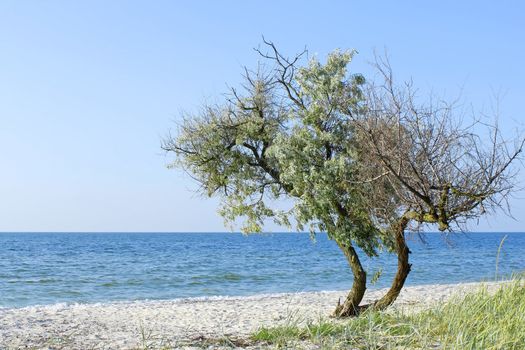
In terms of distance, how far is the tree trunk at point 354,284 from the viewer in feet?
56.8

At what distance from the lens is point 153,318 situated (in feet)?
65.8

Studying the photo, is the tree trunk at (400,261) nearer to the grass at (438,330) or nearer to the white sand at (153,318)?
the white sand at (153,318)

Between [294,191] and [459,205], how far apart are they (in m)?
4.60

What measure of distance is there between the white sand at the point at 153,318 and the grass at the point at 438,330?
340 centimetres

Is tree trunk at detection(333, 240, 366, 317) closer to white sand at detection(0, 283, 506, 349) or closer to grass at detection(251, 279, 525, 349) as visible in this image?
white sand at detection(0, 283, 506, 349)

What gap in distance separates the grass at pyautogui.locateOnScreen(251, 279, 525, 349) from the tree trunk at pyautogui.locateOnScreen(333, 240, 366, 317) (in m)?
7.00

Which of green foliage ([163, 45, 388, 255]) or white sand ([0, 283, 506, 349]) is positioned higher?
green foliage ([163, 45, 388, 255])

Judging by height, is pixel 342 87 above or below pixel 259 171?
above

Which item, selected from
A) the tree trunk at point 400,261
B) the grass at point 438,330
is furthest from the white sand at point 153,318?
the grass at point 438,330

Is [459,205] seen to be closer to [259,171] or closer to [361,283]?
[361,283]

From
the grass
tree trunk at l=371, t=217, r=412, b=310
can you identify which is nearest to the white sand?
tree trunk at l=371, t=217, r=412, b=310

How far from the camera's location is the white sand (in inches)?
579

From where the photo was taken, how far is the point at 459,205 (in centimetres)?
1348

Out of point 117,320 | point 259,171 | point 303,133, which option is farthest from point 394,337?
point 117,320
